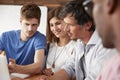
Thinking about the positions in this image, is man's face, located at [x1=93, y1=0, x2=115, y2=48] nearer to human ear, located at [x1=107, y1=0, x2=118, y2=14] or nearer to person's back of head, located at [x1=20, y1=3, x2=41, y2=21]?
human ear, located at [x1=107, y1=0, x2=118, y2=14]

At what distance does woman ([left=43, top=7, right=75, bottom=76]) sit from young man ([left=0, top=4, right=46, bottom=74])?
0.52 feet

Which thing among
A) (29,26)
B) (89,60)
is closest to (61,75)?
(89,60)

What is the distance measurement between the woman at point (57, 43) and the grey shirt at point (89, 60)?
1.08 ft

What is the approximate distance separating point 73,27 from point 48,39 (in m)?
0.66

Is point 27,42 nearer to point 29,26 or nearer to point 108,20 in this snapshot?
point 29,26

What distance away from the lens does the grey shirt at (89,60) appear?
1323 mm

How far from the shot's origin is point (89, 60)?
56.6 inches

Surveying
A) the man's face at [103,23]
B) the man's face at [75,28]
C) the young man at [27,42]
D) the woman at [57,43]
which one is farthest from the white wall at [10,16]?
the man's face at [103,23]

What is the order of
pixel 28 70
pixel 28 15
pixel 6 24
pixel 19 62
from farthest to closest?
pixel 6 24
pixel 19 62
pixel 28 15
pixel 28 70

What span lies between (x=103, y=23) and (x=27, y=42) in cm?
146

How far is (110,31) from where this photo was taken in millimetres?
509

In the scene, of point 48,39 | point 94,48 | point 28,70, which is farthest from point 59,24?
point 94,48

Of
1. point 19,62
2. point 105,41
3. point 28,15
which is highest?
point 105,41

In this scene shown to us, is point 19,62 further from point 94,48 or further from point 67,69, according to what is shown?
point 94,48
